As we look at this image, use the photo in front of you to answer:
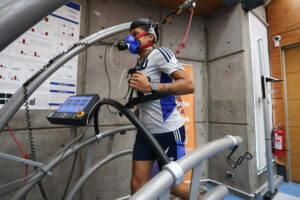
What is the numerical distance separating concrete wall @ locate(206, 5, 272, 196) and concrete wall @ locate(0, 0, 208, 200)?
362 millimetres

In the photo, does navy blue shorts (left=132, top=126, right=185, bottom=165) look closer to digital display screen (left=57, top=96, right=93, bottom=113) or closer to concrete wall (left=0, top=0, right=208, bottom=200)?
digital display screen (left=57, top=96, right=93, bottom=113)

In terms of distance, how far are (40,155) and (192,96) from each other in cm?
229

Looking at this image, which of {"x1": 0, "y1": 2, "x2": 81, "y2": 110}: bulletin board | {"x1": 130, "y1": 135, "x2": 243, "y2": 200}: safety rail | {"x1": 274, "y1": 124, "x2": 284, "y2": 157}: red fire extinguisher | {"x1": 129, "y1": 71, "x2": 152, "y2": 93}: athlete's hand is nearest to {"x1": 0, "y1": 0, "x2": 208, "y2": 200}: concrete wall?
{"x1": 0, "y1": 2, "x2": 81, "y2": 110}: bulletin board

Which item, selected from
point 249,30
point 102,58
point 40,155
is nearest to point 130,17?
point 102,58

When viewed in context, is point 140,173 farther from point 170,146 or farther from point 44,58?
point 44,58

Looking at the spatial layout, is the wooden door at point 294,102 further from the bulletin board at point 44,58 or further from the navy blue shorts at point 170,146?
the bulletin board at point 44,58

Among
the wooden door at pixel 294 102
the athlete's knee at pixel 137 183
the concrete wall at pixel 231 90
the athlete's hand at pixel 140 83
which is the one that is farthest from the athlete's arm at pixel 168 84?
the wooden door at pixel 294 102

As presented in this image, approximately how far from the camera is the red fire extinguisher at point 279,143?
2611 mm

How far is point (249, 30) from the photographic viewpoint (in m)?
2.51

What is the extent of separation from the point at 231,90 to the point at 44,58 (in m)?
2.69

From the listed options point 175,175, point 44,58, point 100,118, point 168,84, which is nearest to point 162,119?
point 168,84

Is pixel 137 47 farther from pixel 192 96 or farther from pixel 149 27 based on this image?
pixel 192 96

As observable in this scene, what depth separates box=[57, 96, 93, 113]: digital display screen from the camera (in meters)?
1.15

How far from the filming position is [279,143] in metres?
2.62
